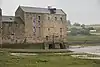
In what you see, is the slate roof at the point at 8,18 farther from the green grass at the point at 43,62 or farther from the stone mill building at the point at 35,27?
the green grass at the point at 43,62

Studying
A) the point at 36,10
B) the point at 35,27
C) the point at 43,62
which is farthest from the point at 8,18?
the point at 43,62

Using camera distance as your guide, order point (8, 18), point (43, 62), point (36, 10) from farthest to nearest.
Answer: point (36, 10) < point (8, 18) < point (43, 62)

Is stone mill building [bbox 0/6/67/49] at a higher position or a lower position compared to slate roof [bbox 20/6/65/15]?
lower

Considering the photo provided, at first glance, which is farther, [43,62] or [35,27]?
[35,27]

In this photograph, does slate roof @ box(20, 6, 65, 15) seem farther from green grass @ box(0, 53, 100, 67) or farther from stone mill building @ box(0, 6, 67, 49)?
green grass @ box(0, 53, 100, 67)

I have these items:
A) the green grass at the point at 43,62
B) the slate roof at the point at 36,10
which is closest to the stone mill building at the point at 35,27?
the slate roof at the point at 36,10

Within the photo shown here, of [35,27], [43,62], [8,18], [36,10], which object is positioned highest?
[36,10]

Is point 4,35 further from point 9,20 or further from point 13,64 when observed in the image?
point 13,64

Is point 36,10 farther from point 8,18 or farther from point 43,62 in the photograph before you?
point 43,62

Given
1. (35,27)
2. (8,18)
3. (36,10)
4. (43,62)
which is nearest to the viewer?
(43,62)

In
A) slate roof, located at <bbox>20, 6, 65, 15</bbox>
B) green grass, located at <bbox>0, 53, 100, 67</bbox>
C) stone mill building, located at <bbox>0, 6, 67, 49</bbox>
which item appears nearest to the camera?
green grass, located at <bbox>0, 53, 100, 67</bbox>

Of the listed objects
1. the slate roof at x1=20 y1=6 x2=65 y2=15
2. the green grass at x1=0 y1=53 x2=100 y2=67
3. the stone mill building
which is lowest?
the green grass at x1=0 y1=53 x2=100 y2=67

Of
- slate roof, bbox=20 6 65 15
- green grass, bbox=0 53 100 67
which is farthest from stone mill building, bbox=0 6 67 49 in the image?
green grass, bbox=0 53 100 67

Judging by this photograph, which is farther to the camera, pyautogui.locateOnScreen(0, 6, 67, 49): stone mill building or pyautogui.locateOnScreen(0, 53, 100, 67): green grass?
pyautogui.locateOnScreen(0, 6, 67, 49): stone mill building
